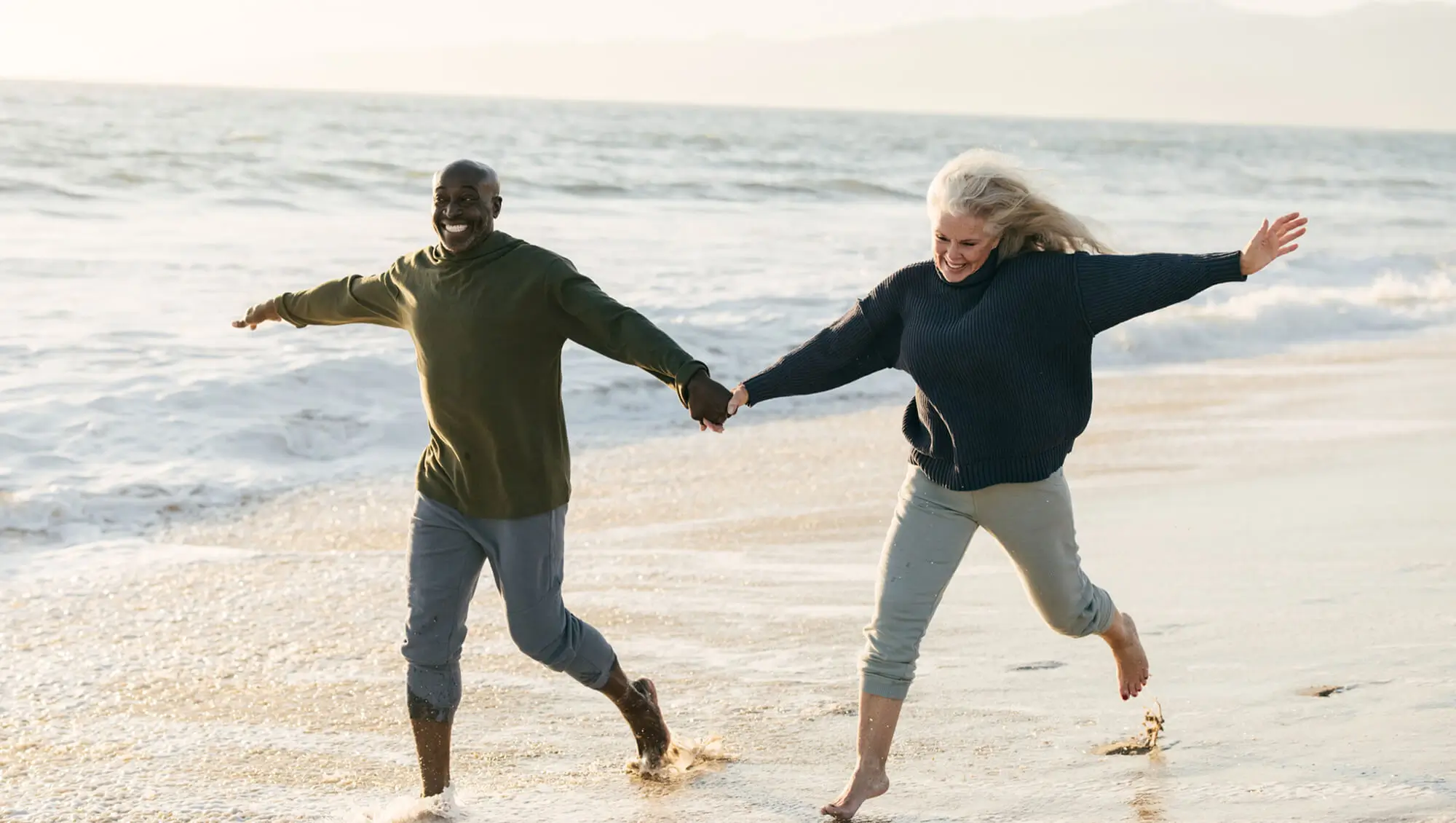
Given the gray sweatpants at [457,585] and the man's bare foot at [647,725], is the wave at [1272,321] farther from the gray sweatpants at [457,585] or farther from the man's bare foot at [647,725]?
the gray sweatpants at [457,585]

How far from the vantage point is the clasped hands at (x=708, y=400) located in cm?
370

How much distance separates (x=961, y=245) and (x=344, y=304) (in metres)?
1.70

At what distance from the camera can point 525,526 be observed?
12.1ft

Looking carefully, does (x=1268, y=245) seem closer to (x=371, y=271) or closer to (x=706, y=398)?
(x=706, y=398)

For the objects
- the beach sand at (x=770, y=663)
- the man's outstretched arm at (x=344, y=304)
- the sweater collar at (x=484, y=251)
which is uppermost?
the sweater collar at (x=484, y=251)

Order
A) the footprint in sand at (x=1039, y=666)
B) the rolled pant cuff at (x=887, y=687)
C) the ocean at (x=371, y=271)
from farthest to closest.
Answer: the ocean at (x=371, y=271) → the footprint in sand at (x=1039, y=666) → the rolled pant cuff at (x=887, y=687)

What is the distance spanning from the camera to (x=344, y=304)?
4.06 m

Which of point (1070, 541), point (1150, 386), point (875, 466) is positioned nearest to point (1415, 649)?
point (1070, 541)

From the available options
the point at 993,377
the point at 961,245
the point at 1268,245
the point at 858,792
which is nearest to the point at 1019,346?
the point at 993,377

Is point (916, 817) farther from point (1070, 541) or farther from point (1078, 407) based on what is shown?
point (1078, 407)

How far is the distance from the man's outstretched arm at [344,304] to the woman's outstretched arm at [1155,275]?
1789mm

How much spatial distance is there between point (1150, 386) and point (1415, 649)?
263 inches

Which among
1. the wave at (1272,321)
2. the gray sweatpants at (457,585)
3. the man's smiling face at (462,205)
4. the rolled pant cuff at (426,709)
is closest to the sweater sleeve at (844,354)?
the gray sweatpants at (457,585)

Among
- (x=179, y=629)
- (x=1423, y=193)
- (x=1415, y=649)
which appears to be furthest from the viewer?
(x=1423, y=193)
